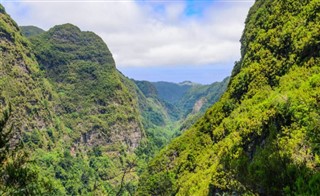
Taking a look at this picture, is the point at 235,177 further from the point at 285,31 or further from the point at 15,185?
the point at 285,31

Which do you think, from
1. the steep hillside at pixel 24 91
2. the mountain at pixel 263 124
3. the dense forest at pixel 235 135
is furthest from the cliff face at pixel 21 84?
the mountain at pixel 263 124

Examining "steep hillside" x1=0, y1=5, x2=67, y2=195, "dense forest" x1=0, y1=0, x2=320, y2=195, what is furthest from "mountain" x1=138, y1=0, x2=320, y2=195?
"steep hillside" x1=0, y1=5, x2=67, y2=195

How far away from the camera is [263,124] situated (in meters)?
58.7

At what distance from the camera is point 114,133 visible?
198 metres

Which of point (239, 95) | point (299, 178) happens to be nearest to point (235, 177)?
point (299, 178)

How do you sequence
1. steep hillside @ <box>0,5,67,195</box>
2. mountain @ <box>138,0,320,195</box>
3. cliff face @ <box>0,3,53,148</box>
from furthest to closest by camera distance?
cliff face @ <box>0,3,53,148</box> < steep hillside @ <box>0,5,67,195</box> < mountain @ <box>138,0,320,195</box>

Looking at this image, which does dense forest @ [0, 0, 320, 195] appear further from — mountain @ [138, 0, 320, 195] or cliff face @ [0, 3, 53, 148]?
cliff face @ [0, 3, 53, 148]

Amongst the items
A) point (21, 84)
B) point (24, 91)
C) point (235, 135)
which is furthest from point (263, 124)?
point (21, 84)

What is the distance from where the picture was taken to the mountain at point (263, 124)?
79.1ft

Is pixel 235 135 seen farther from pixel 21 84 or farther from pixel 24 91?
pixel 21 84

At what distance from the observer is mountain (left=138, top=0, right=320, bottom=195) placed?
2410 cm

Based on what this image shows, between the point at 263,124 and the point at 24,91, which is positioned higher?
the point at 24,91

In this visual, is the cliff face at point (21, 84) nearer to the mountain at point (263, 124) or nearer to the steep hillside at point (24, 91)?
the steep hillside at point (24, 91)

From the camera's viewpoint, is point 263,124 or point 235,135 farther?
point 235,135
